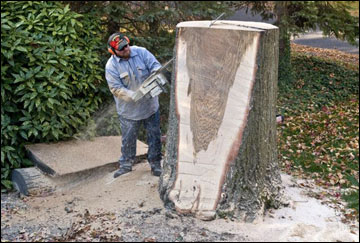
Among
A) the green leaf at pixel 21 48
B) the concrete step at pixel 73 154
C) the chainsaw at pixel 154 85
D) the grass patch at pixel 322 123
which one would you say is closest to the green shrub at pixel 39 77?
the green leaf at pixel 21 48

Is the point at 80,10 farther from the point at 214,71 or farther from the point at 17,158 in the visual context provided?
the point at 214,71

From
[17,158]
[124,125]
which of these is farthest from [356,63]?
[17,158]

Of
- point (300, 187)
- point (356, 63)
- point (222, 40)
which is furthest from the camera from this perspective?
point (356, 63)

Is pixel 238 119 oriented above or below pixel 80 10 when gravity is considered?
below

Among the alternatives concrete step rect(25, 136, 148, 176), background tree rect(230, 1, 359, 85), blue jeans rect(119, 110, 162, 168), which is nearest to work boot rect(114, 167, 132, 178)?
blue jeans rect(119, 110, 162, 168)

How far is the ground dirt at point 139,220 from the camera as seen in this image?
12.8ft

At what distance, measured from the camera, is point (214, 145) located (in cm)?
404

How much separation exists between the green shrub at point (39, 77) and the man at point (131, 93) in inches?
34.2

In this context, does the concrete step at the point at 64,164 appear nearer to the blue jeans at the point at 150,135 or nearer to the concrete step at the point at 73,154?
the concrete step at the point at 73,154

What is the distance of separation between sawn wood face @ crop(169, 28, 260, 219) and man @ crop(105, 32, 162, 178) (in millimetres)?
998

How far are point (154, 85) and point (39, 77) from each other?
1.53 m

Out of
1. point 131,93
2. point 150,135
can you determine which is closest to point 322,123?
point 150,135

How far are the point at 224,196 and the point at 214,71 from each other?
3.53 feet

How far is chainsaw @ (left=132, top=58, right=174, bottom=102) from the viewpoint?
4.76 m
